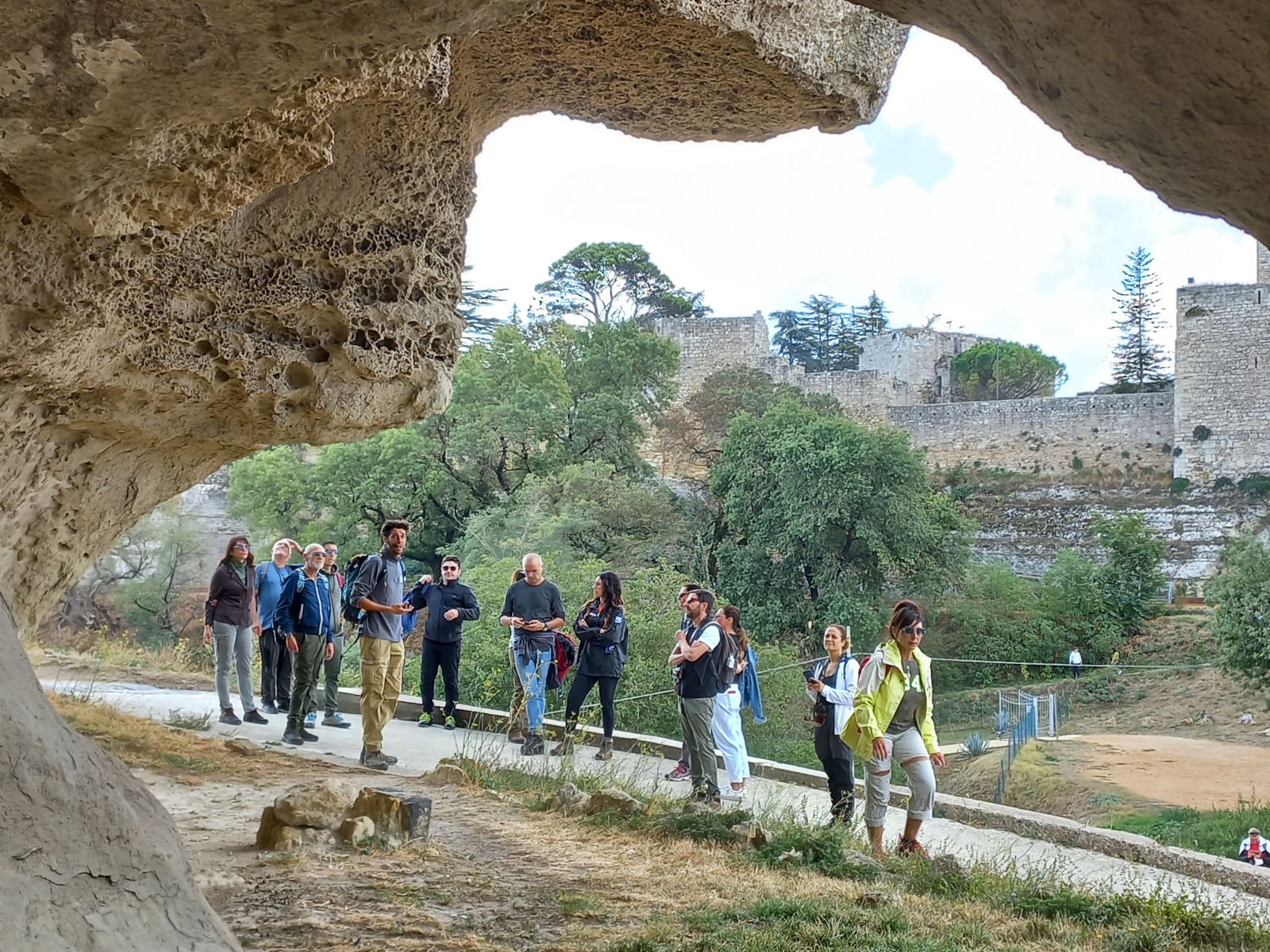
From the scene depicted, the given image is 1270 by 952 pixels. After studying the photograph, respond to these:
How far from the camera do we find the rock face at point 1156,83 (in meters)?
2.22

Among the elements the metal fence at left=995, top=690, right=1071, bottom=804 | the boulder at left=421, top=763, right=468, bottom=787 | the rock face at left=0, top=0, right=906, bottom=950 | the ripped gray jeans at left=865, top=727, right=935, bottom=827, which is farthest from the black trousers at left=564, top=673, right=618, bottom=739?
the metal fence at left=995, top=690, right=1071, bottom=804

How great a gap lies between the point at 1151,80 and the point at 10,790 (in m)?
3.26

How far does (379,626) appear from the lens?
24.4ft

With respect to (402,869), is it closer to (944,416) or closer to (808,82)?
(808,82)

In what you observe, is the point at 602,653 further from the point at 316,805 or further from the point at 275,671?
the point at 275,671

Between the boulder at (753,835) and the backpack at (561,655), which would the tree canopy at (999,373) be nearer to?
the backpack at (561,655)

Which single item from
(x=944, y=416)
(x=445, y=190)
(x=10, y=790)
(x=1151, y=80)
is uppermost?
(x=944, y=416)

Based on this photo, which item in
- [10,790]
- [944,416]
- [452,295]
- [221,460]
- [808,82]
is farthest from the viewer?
[944,416]

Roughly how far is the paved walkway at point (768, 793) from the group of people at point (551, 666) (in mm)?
192

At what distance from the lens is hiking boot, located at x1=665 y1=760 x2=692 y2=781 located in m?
7.89

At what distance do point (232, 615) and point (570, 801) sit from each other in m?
3.79

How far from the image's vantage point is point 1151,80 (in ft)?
Answer: 7.90

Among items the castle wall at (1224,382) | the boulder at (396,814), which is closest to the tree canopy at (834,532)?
the castle wall at (1224,382)

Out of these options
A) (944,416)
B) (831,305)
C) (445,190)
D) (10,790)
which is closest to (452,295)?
(445,190)
